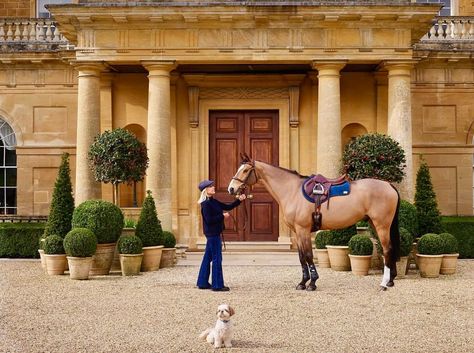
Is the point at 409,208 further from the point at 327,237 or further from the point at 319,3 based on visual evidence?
the point at 319,3

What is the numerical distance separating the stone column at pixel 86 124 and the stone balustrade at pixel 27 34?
11.5 feet

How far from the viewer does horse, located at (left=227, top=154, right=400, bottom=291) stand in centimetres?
1196

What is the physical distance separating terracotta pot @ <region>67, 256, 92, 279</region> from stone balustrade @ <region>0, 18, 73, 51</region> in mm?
8002

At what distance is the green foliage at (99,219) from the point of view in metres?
13.6

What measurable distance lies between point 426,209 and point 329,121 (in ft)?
9.82

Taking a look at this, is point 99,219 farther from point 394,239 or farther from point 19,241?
point 394,239

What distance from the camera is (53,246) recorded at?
1377 centimetres

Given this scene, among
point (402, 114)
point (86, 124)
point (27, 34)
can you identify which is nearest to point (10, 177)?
point (27, 34)

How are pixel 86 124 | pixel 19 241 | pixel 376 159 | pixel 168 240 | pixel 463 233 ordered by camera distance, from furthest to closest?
pixel 19 241
pixel 463 233
pixel 86 124
pixel 168 240
pixel 376 159

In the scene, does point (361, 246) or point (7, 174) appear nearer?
point (361, 246)

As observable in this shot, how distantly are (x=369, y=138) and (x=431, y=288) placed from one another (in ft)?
12.9

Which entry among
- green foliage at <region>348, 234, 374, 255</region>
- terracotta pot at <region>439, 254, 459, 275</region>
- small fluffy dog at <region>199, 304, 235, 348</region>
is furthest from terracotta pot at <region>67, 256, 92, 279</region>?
terracotta pot at <region>439, 254, 459, 275</region>

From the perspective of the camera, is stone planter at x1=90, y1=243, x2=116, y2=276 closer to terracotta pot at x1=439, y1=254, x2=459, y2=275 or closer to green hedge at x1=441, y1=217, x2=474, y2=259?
terracotta pot at x1=439, y1=254, x2=459, y2=275

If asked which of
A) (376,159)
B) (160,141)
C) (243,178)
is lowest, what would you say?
(243,178)
